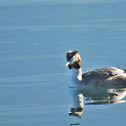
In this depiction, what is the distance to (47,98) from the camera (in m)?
16.8

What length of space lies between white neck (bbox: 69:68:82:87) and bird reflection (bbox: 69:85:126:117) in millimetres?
199

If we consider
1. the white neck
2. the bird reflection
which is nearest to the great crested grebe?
the white neck

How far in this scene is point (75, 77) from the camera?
18.6 meters

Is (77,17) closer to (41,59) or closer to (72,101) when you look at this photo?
(41,59)

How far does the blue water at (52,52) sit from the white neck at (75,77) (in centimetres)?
28

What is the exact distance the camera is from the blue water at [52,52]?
15.1 meters

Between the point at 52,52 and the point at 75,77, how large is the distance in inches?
169

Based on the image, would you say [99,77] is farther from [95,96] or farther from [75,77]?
[95,96]

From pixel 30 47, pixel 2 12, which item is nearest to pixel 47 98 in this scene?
pixel 30 47

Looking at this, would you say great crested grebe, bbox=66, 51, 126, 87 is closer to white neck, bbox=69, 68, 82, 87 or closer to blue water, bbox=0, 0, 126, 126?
white neck, bbox=69, 68, 82, 87

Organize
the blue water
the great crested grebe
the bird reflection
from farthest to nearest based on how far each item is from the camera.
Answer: the great crested grebe → the bird reflection → the blue water

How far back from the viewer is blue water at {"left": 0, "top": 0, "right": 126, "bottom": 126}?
15.1 meters

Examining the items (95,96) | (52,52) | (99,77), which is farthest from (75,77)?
(52,52)

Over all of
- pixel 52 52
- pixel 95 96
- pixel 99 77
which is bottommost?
pixel 95 96
